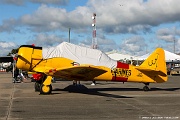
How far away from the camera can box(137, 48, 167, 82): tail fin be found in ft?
58.7

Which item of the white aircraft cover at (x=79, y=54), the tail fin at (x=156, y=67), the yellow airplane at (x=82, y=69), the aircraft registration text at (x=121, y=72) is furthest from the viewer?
the tail fin at (x=156, y=67)

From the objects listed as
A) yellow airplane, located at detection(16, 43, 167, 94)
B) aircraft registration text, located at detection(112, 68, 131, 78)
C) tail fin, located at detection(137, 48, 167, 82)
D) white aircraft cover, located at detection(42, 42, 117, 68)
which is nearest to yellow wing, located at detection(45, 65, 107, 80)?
yellow airplane, located at detection(16, 43, 167, 94)

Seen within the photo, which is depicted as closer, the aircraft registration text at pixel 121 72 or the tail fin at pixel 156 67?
the aircraft registration text at pixel 121 72

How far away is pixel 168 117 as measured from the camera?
29.7ft

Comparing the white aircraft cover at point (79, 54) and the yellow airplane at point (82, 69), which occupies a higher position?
the white aircraft cover at point (79, 54)

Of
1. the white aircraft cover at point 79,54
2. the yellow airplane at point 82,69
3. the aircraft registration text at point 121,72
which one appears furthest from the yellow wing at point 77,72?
the aircraft registration text at point 121,72

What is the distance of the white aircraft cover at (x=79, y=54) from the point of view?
16725 mm

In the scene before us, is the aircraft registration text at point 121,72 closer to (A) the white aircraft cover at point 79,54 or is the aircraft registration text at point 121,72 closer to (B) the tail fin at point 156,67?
(A) the white aircraft cover at point 79,54

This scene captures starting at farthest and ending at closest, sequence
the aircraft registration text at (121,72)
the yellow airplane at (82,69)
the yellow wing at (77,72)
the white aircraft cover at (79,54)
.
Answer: the aircraft registration text at (121,72)
the white aircraft cover at (79,54)
the yellow airplane at (82,69)
the yellow wing at (77,72)

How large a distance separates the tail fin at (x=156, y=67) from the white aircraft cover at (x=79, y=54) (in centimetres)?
204

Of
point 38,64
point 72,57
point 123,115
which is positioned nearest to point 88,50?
point 72,57

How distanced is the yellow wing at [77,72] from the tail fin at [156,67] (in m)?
2.98

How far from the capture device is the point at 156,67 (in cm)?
1822

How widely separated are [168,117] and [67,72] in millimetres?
7817
